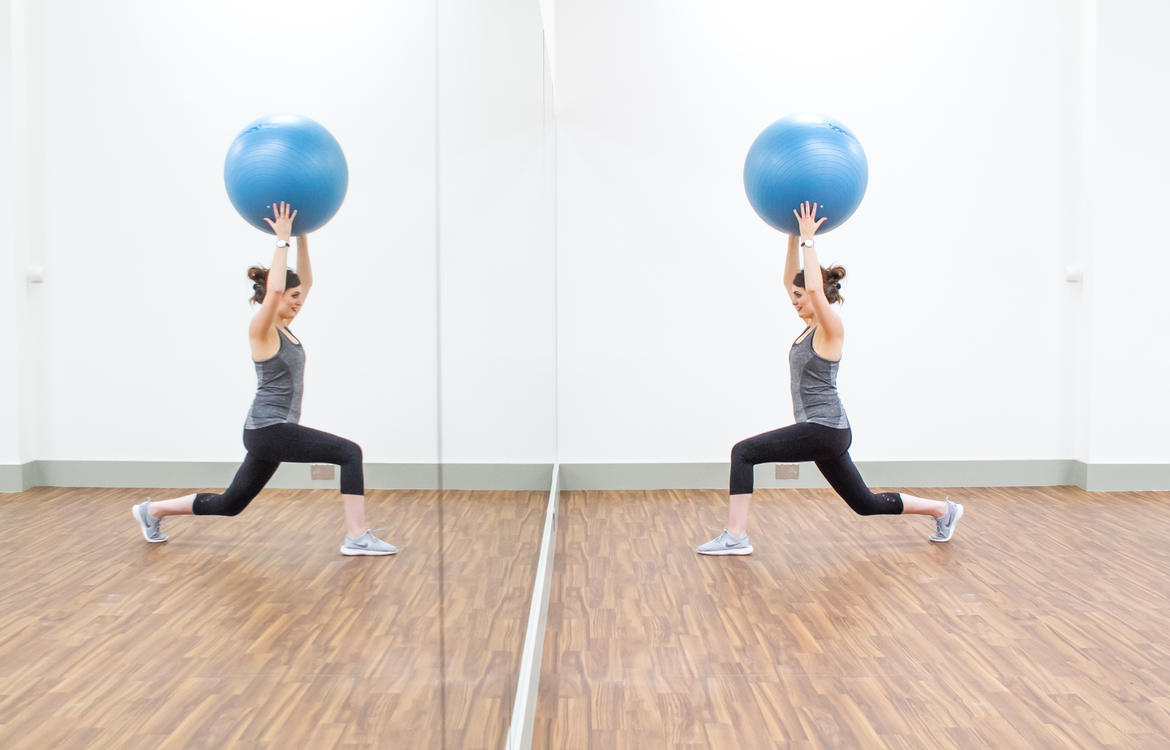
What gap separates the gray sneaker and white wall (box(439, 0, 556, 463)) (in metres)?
1.73

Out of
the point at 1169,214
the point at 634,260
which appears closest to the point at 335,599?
the point at 634,260

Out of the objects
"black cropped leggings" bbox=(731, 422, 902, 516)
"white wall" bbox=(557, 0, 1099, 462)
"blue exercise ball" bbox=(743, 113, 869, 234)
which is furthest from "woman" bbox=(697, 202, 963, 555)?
"white wall" bbox=(557, 0, 1099, 462)

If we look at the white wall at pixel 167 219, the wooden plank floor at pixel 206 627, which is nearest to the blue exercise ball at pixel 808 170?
the wooden plank floor at pixel 206 627

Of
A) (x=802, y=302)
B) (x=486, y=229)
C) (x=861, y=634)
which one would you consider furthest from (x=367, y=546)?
(x=802, y=302)

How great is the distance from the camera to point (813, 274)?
3924 millimetres

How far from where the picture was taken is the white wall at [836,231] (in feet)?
18.6

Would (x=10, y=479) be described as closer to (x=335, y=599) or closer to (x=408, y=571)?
(x=335, y=599)

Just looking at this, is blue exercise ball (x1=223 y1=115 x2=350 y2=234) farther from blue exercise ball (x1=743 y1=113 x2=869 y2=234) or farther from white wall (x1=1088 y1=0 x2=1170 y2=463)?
white wall (x1=1088 y1=0 x2=1170 y2=463)

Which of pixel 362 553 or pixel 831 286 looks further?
pixel 831 286

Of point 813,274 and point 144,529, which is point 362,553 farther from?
point 813,274

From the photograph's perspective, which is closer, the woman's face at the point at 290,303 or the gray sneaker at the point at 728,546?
the woman's face at the point at 290,303

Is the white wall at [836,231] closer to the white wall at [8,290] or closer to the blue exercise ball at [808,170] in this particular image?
the blue exercise ball at [808,170]

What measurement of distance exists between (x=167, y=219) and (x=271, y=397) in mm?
88

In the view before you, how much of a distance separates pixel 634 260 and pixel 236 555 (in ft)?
17.6
